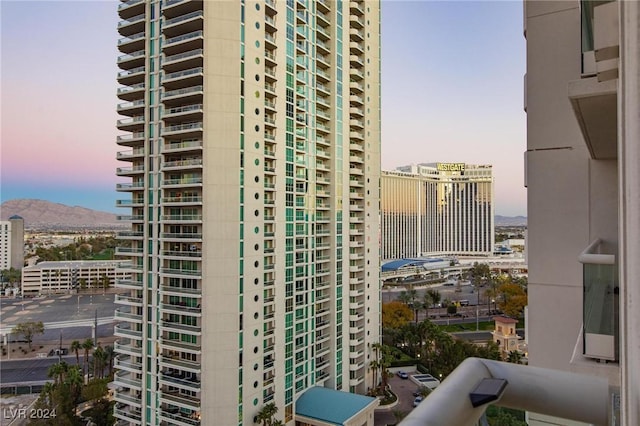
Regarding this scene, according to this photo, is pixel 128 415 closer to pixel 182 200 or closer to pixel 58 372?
pixel 58 372

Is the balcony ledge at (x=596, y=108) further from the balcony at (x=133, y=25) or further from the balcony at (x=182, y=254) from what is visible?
the balcony at (x=133, y=25)

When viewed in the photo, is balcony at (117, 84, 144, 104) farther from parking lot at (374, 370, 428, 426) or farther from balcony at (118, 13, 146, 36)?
parking lot at (374, 370, 428, 426)

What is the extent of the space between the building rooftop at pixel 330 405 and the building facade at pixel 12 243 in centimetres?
5435

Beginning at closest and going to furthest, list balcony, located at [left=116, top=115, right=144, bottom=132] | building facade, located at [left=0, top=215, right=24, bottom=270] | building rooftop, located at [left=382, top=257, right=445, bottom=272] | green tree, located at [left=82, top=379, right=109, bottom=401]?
balcony, located at [left=116, top=115, right=144, bottom=132], green tree, located at [left=82, top=379, right=109, bottom=401], building rooftop, located at [left=382, top=257, right=445, bottom=272], building facade, located at [left=0, top=215, right=24, bottom=270]

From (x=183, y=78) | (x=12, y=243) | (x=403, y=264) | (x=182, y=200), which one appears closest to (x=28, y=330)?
(x=182, y=200)

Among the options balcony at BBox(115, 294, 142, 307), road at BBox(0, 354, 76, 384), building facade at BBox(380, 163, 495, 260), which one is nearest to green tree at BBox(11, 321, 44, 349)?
road at BBox(0, 354, 76, 384)

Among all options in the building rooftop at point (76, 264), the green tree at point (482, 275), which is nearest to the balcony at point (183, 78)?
the green tree at point (482, 275)

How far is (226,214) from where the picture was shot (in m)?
14.5

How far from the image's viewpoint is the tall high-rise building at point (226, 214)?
14.5 metres

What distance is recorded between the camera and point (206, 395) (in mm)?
14109

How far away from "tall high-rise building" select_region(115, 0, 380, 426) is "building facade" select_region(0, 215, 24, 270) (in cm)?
4932

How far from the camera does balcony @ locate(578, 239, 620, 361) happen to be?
197 cm

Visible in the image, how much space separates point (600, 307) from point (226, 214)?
13.4m

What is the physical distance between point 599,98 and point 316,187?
60.0 ft
